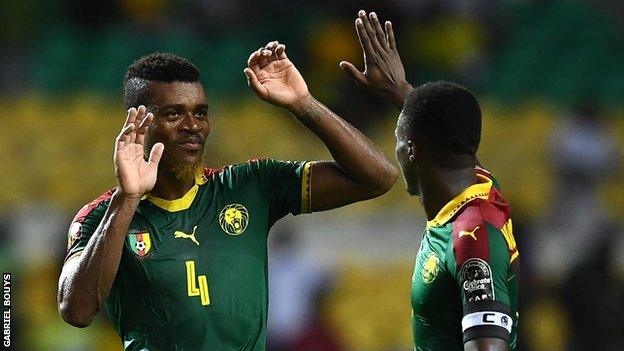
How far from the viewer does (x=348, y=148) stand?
Result: 5094mm

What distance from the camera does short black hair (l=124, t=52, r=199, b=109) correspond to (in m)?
5.16

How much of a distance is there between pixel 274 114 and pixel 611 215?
3538 millimetres

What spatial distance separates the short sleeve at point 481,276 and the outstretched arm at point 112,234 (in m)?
1.21

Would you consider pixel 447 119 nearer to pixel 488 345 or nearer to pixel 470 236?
pixel 470 236

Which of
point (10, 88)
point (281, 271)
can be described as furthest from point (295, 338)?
point (10, 88)

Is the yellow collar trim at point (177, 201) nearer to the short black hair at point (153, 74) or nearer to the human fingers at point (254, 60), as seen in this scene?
the short black hair at point (153, 74)

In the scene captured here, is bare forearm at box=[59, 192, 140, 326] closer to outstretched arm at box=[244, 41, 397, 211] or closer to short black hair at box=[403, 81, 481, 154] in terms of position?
outstretched arm at box=[244, 41, 397, 211]

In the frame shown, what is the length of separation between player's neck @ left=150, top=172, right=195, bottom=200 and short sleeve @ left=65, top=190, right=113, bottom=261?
0.21m

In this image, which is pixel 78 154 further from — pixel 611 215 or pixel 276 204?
pixel 276 204

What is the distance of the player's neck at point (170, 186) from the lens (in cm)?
520

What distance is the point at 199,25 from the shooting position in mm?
14422

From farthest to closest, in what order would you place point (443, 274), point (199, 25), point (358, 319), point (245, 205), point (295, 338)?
point (199, 25)
point (358, 319)
point (295, 338)
point (245, 205)
point (443, 274)

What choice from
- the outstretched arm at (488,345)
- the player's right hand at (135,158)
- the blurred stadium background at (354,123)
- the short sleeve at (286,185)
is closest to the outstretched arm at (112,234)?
the player's right hand at (135,158)

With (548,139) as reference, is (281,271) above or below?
below
